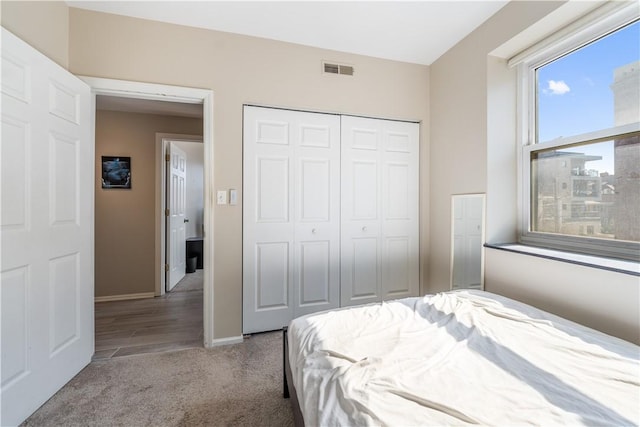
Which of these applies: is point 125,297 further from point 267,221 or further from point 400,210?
point 400,210

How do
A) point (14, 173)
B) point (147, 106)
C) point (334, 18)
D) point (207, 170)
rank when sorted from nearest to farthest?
point (14, 173)
point (334, 18)
point (207, 170)
point (147, 106)

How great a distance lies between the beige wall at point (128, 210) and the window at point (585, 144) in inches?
156

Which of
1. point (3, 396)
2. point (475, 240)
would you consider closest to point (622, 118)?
point (475, 240)

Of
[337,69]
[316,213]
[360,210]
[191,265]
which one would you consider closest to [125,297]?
[191,265]

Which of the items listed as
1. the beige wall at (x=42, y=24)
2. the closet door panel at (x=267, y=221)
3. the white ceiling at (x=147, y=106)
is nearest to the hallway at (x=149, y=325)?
the closet door panel at (x=267, y=221)

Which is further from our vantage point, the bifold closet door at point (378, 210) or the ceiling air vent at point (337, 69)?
the bifold closet door at point (378, 210)

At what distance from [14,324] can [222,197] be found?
138 centimetres

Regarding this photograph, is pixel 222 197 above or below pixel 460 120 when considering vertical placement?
below

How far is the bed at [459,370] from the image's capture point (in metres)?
0.79

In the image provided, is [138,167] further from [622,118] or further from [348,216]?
[622,118]

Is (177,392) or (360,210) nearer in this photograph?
(177,392)

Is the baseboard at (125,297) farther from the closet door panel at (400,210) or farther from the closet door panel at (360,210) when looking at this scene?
the closet door panel at (400,210)

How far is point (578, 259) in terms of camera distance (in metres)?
1.63

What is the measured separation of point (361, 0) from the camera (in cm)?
197
